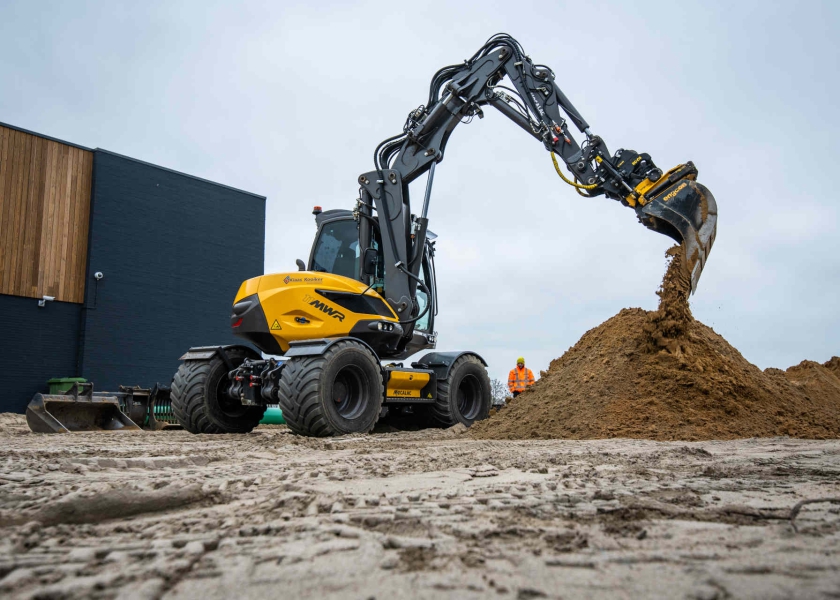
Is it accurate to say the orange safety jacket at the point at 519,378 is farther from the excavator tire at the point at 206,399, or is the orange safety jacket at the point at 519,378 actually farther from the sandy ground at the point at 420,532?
the sandy ground at the point at 420,532

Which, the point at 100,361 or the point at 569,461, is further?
the point at 100,361

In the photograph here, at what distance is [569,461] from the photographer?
4.70 metres

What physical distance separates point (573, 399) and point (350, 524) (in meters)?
6.61

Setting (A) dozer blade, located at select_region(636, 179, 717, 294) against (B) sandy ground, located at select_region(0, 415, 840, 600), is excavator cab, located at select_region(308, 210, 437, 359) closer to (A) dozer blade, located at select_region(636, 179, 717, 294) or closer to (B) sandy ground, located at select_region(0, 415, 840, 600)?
(A) dozer blade, located at select_region(636, 179, 717, 294)

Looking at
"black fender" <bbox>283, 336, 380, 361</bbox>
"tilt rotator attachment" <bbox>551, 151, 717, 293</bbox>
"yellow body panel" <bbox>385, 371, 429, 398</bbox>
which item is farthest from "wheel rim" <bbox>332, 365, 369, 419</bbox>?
"tilt rotator attachment" <bbox>551, 151, 717, 293</bbox>

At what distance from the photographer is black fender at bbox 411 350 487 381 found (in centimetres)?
1017

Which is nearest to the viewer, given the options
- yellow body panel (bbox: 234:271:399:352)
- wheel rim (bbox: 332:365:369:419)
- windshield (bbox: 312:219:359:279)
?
wheel rim (bbox: 332:365:369:419)

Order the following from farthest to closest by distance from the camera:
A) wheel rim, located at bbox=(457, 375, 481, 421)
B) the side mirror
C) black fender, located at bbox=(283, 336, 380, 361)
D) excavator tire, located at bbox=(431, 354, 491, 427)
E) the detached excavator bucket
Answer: wheel rim, located at bbox=(457, 375, 481, 421), excavator tire, located at bbox=(431, 354, 491, 427), the side mirror, the detached excavator bucket, black fender, located at bbox=(283, 336, 380, 361)

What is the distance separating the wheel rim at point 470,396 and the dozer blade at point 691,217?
156 inches

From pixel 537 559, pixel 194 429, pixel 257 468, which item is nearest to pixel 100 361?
pixel 194 429

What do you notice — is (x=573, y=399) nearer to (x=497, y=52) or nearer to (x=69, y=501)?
(x=497, y=52)

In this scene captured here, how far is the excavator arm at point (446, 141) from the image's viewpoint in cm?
905

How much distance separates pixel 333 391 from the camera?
815 cm

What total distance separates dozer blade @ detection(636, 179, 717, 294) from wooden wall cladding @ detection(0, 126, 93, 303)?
15886 millimetres
